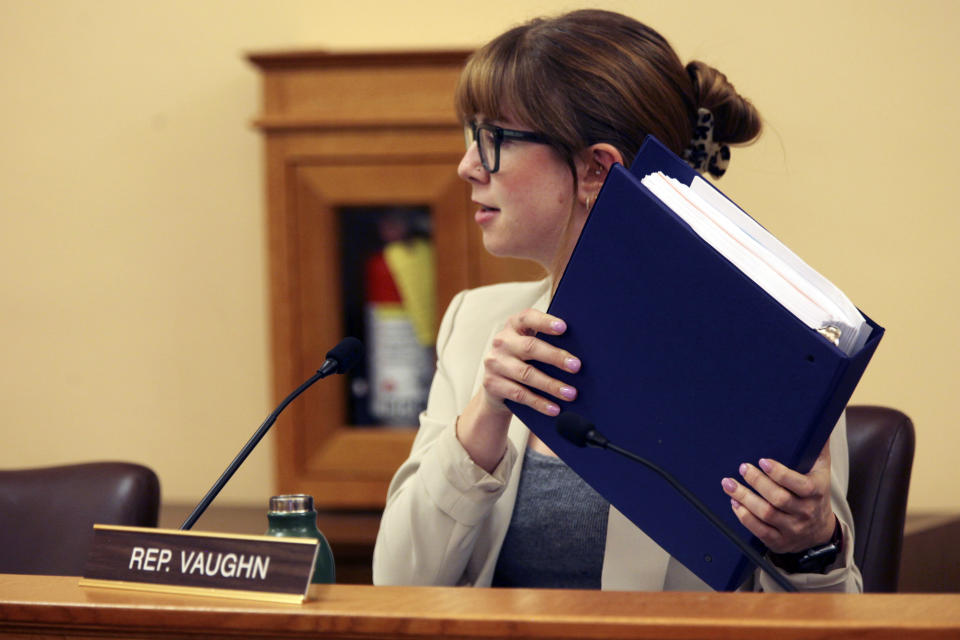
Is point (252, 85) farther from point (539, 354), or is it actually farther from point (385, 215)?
point (539, 354)

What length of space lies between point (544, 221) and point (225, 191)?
1.60 meters

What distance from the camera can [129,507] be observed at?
4.39 feet

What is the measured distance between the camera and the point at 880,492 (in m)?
1.37

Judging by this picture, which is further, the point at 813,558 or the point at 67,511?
the point at 67,511

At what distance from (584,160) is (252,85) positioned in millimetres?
1613

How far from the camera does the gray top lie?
1.33m

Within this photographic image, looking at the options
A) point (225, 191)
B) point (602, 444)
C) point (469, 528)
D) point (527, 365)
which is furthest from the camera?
point (225, 191)

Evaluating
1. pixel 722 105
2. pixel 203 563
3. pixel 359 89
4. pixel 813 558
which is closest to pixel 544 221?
pixel 722 105

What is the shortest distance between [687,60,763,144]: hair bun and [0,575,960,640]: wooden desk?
2.48 ft

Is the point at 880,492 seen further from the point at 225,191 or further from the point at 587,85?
the point at 225,191

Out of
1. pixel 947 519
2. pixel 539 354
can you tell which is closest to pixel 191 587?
pixel 539 354

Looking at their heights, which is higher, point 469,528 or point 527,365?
point 527,365

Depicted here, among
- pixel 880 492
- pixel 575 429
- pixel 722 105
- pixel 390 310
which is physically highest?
pixel 722 105

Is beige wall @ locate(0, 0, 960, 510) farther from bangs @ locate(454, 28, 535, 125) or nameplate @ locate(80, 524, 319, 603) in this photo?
nameplate @ locate(80, 524, 319, 603)
